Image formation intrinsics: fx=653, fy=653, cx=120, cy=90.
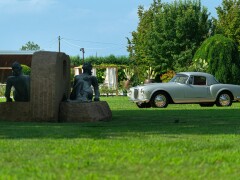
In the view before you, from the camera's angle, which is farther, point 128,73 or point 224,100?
point 128,73

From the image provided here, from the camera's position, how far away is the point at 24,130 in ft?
38.8

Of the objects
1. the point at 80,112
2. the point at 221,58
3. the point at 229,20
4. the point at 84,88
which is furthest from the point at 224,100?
the point at 229,20

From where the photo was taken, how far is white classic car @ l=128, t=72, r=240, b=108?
25469mm

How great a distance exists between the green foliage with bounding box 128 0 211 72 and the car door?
2498cm

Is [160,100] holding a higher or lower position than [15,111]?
higher

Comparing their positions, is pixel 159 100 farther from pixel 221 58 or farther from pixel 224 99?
pixel 221 58

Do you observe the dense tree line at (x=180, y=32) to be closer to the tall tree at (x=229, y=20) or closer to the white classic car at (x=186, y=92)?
the tall tree at (x=229, y=20)

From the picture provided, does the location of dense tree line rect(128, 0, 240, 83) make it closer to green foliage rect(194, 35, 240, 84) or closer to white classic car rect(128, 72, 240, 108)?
A: green foliage rect(194, 35, 240, 84)

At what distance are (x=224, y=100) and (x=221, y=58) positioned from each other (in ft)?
40.9

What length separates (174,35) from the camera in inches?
2176

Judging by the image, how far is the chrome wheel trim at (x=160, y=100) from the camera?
2535 cm

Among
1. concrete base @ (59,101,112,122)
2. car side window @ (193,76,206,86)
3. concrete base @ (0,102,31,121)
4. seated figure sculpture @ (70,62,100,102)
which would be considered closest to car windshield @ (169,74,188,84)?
car side window @ (193,76,206,86)

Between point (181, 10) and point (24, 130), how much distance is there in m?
46.9

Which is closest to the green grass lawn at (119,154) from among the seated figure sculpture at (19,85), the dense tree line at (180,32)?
the seated figure sculpture at (19,85)
